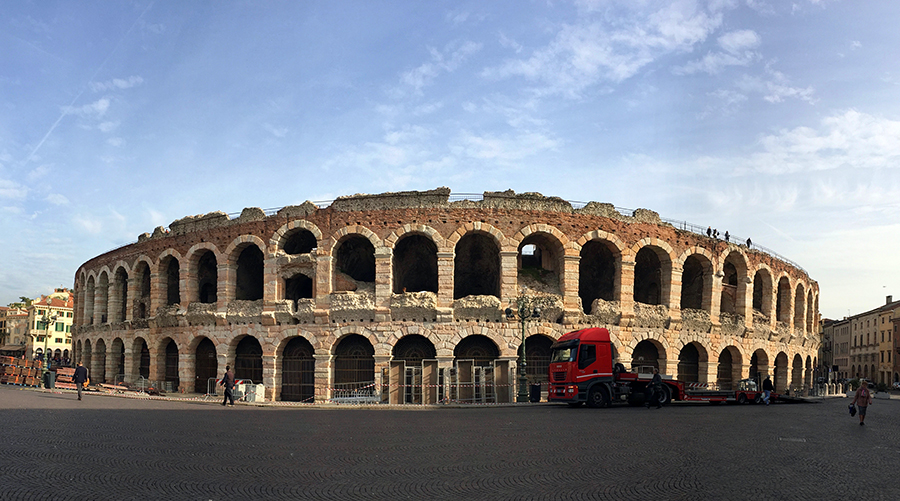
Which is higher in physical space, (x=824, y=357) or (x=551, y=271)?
(x=551, y=271)

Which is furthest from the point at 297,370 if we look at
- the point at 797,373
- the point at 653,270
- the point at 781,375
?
the point at 797,373

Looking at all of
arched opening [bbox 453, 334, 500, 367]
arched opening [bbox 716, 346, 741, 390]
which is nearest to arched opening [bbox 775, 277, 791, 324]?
arched opening [bbox 716, 346, 741, 390]

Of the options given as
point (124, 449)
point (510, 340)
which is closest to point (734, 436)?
point (124, 449)

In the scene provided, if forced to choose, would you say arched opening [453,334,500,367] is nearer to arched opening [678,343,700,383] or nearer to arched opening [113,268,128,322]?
arched opening [678,343,700,383]

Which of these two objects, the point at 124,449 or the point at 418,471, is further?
the point at 124,449

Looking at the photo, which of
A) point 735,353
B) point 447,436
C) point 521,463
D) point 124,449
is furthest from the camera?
point 735,353

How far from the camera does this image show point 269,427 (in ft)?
55.7

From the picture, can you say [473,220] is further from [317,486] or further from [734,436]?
[317,486]

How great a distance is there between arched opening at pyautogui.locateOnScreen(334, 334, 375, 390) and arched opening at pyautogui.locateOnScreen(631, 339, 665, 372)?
1408 centimetres

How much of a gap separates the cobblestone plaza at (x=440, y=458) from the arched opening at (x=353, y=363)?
13647 millimetres

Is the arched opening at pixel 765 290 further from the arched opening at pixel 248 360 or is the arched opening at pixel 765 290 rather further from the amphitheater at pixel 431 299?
the arched opening at pixel 248 360

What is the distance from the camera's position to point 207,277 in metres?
40.9

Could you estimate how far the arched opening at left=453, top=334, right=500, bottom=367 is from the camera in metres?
32.9

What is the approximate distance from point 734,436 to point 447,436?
22.0 ft
